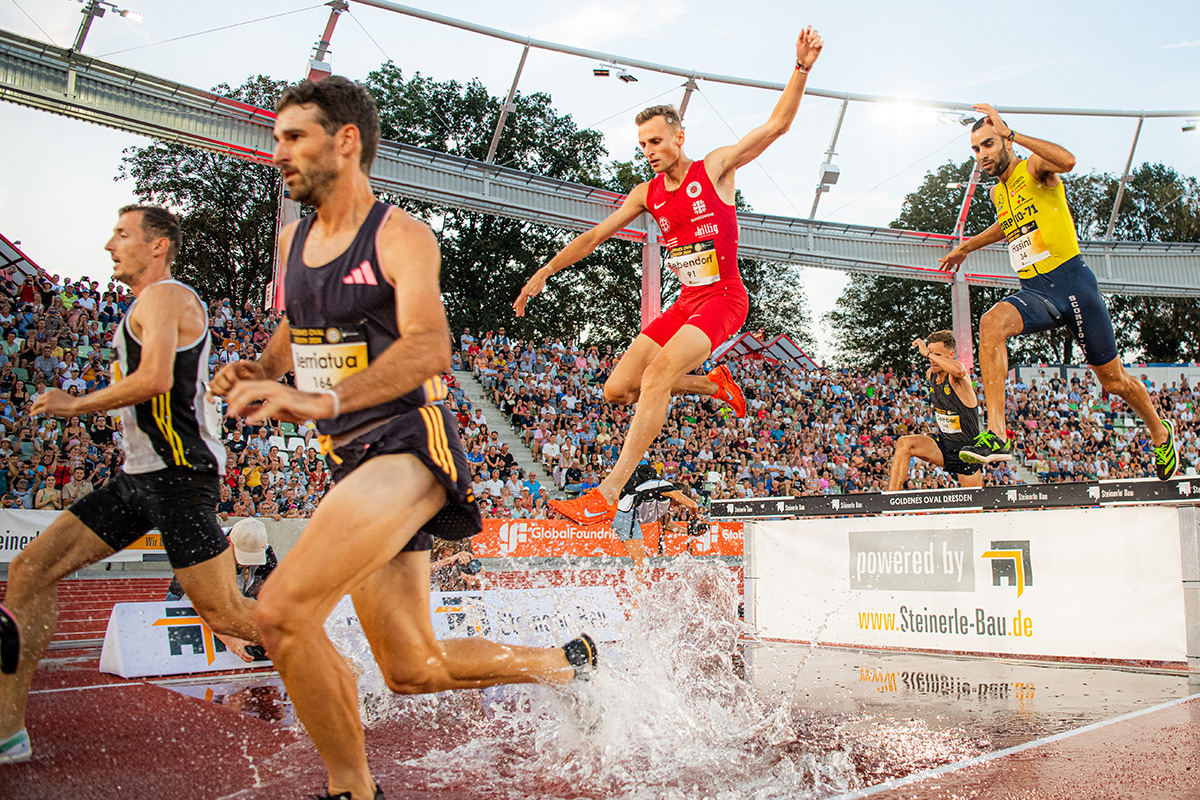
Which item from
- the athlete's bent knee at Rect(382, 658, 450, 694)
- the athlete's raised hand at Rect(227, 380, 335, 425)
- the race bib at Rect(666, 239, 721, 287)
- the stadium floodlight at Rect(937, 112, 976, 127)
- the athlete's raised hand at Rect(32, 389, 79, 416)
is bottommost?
the athlete's bent knee at Rect(382, 658, 450, 694)

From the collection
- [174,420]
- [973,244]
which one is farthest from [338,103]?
[973,244]

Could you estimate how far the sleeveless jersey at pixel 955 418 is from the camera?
364 inches

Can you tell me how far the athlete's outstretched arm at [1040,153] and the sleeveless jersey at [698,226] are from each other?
203 cm

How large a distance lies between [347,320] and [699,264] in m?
2.84

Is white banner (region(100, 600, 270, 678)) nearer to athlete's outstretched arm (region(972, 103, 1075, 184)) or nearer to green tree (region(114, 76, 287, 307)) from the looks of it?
athlete's outstretched arm (region(972, 103, 1075, 184))

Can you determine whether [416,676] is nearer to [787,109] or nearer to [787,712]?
[787,712]

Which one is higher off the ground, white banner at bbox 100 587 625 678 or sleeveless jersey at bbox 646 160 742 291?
sleeveless jersey at bbox 646 160 742 291

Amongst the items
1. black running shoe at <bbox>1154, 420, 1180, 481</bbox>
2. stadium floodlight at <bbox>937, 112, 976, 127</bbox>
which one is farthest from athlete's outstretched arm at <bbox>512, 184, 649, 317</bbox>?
stadium floodlight at <bbox>937, 112, 976, 127</bbox>

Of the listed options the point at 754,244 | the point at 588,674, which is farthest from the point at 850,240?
the point at 588,674

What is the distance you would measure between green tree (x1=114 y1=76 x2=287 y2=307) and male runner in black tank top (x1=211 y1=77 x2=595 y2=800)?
31.3 m

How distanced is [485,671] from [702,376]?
3.22m

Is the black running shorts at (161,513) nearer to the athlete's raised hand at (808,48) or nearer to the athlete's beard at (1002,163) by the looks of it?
the athlete's raised hand at (808,48)

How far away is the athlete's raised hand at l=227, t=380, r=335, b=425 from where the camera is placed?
91.5 inches

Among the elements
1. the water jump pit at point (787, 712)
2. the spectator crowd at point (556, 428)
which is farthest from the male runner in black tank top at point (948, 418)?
the spectator crowd at point (556, 428)
